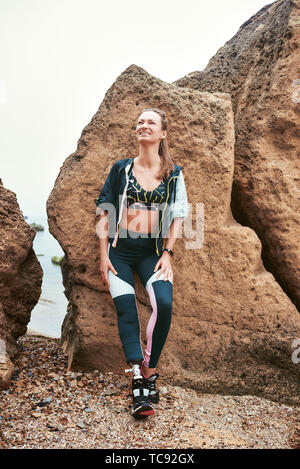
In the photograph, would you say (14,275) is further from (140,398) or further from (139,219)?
(140,398)

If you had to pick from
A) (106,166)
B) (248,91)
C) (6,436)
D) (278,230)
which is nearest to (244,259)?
(278,230)

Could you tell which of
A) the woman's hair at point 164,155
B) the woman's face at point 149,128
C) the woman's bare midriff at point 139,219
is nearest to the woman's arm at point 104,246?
the woman's bare midriff at point 139,219

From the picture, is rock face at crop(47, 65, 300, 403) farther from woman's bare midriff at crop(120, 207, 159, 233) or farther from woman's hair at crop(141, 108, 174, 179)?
woman's bare midriff at crop(120, 207, 159, 233)

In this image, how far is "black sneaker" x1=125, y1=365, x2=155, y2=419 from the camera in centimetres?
323

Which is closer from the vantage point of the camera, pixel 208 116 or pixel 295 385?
pixel 295 385

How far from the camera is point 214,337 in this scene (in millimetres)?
4062

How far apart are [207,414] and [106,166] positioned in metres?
2.52

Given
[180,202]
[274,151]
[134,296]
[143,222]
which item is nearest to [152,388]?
[134,296]

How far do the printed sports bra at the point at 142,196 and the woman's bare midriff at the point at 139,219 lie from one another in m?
0.04

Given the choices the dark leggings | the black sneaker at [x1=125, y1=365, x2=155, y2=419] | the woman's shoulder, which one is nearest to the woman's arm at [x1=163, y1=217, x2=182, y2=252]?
the dark leggings

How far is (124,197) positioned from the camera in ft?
12.1

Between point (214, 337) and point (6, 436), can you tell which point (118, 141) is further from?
point (6, 436)

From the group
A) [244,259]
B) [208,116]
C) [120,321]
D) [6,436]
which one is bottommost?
[6,436]

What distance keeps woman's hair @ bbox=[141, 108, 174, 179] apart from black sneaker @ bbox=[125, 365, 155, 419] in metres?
1.72
